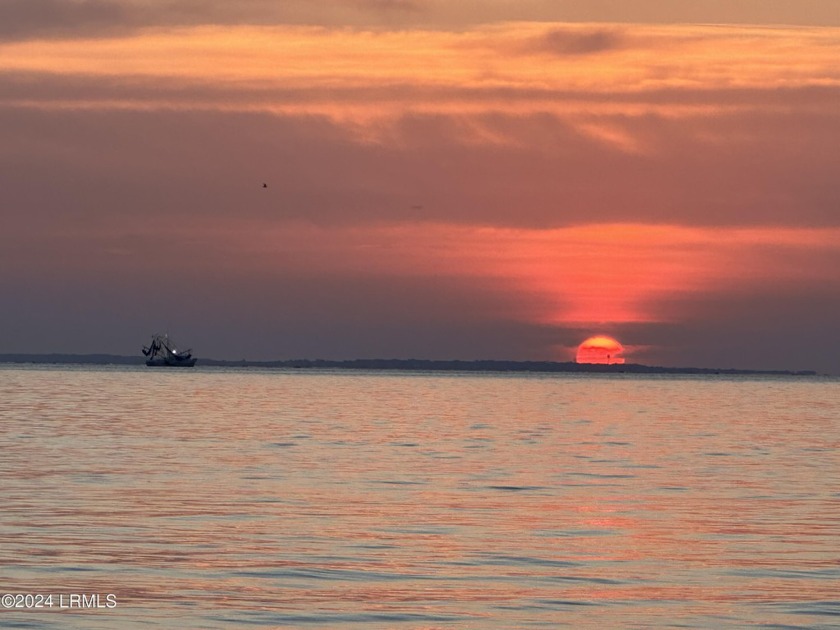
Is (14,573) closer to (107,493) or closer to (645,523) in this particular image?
(107,493)

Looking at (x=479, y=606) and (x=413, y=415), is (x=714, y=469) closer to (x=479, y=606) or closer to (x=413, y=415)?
(x=479, y=606)

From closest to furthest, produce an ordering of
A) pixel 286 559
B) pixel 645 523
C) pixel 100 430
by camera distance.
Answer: pixel 286 559
pixel 645 523
pixel 100 430

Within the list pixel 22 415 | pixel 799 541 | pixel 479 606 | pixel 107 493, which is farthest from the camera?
pixel 22 415

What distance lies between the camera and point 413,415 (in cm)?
8894

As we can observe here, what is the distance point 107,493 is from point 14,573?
39.3 ft

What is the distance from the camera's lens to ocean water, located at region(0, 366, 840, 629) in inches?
826

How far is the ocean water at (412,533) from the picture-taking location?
21.0m

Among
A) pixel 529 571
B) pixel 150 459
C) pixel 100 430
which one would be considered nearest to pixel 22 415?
pixel 100 430

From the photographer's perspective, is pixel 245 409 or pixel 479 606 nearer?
pixel 479 606

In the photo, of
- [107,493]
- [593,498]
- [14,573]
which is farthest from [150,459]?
[14,573]

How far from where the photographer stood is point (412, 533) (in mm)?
28656

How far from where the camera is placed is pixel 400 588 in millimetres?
22547

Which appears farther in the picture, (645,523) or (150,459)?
(150,459)

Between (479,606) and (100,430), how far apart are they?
4460 centimetres
